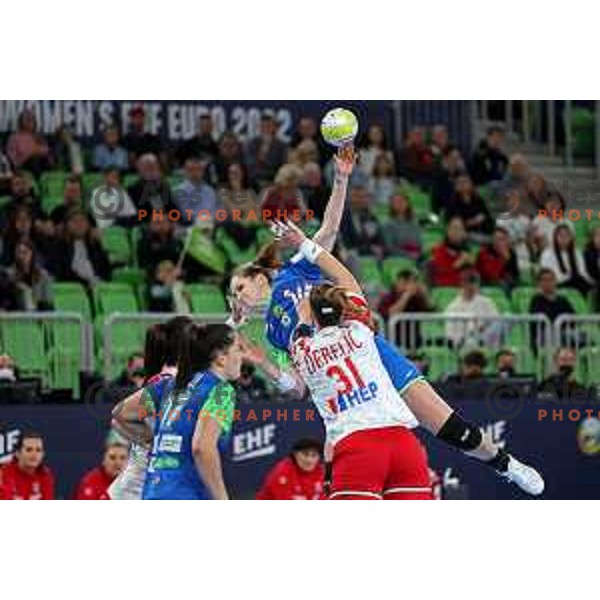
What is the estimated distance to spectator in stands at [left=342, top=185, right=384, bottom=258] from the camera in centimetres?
2288

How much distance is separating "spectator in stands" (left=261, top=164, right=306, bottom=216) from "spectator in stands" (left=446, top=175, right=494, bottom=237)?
1.67m

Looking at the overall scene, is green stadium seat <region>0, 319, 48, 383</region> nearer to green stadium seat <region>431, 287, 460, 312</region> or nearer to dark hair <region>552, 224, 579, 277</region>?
green stadium seat <region>431, 287, 460, 312</region>

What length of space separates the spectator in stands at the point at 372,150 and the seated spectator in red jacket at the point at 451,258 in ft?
4.24

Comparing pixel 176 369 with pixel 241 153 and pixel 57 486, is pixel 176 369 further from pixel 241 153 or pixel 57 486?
pixel 241 153

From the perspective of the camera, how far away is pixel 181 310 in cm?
2094

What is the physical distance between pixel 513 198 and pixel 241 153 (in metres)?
2.92

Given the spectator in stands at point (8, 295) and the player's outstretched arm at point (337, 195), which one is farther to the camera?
the spectator in stands at point (8, 295)

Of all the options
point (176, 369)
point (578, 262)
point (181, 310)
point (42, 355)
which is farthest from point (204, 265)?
point (176, 369)

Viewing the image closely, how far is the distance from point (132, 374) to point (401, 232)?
4.62m

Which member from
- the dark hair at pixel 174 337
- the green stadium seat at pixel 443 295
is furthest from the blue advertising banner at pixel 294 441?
the dark hair at pixel 174 337

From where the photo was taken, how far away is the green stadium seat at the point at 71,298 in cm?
2114

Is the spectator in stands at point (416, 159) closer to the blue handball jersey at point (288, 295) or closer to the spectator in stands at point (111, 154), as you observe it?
the spectator in stands at point (111, 154)

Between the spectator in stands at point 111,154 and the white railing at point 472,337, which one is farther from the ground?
the spectator in stands at point 111,154

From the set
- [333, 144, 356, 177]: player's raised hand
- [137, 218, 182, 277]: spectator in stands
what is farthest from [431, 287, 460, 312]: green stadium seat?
[333, 144, 356, 177]: player's raised hand
